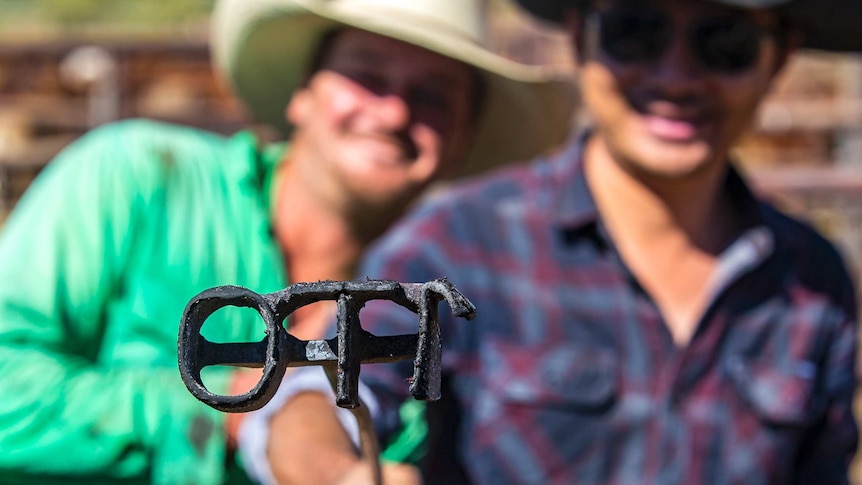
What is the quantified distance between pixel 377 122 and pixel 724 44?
78cm

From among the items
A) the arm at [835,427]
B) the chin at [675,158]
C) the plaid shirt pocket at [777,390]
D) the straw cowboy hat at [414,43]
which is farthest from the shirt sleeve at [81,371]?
the arm at [835,427]

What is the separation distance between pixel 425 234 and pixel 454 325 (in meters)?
0.22

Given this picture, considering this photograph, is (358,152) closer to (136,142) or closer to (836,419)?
(136,142)

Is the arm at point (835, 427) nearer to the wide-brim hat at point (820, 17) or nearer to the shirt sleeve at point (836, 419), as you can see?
the shirt sleeve at point (836, 419)

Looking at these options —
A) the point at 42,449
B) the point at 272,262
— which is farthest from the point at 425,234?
the point at 42,449

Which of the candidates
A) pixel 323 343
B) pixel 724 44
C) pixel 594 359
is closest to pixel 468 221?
pixel 594 359

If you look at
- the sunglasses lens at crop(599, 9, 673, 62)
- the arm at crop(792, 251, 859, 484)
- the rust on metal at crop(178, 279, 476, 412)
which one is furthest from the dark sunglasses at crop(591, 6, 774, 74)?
the rust on metal at crop(178, 279, 476, 412)

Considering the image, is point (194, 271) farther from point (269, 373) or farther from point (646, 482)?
point (269, 373)

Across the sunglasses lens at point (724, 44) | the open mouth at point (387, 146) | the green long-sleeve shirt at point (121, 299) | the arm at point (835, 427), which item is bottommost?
the arm at point (835, 427)

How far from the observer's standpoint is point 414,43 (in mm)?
2639

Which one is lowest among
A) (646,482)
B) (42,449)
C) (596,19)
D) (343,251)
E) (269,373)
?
(646,482)

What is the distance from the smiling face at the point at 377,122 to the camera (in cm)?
255

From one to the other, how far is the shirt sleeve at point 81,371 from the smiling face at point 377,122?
44cm

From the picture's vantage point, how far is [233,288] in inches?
47.4
